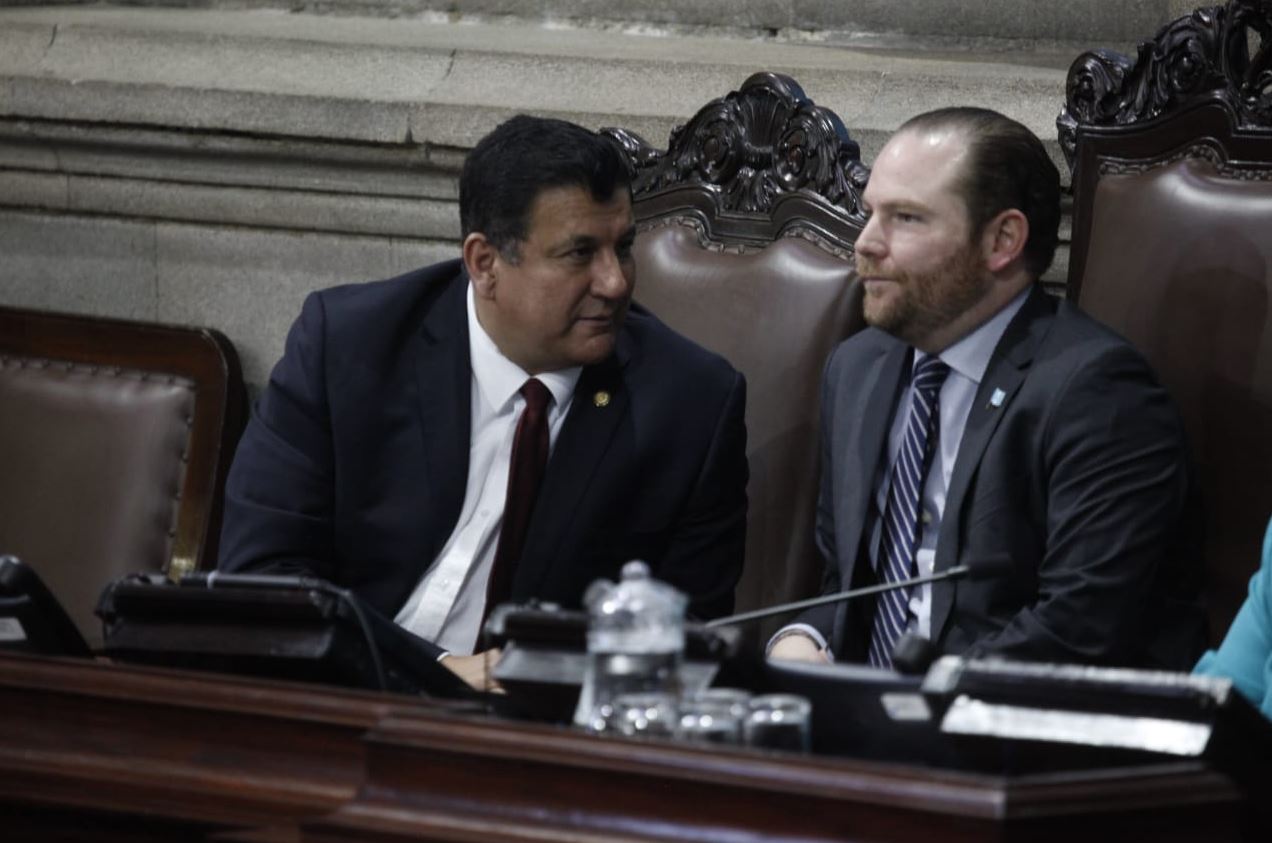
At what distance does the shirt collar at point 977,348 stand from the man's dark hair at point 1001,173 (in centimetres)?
10

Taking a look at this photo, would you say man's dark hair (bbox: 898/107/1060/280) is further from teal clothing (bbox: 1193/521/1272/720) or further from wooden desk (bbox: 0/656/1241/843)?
wooden desk (bbox: 0/656/1241/843)

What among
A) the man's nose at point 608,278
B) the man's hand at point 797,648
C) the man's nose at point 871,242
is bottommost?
the man's hand at point 797,648

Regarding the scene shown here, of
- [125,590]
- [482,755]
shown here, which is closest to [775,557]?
[125,590]

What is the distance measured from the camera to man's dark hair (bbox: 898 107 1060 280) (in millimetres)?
3199

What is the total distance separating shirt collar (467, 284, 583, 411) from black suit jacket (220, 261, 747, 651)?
0.9 inches

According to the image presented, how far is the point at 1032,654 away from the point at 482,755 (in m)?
1.34

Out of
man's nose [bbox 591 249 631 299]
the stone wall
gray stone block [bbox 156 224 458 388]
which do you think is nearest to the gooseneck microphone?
man's nose [bbox 591 249 631 299]

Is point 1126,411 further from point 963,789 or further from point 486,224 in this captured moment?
point 963,789

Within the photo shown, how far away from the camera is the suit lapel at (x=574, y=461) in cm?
330

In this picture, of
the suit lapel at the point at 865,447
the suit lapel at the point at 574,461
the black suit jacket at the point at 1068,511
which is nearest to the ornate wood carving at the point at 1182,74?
the black suit jacket at the point at 1068,511

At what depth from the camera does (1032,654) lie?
2.98 m

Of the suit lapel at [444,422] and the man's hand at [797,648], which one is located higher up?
the suit lapel at [444,422]

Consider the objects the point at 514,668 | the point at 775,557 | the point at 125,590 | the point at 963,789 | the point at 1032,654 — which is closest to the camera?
the point at 963,789

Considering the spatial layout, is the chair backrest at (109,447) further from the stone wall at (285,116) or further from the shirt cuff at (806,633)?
the shirt cuff at (806,633)
